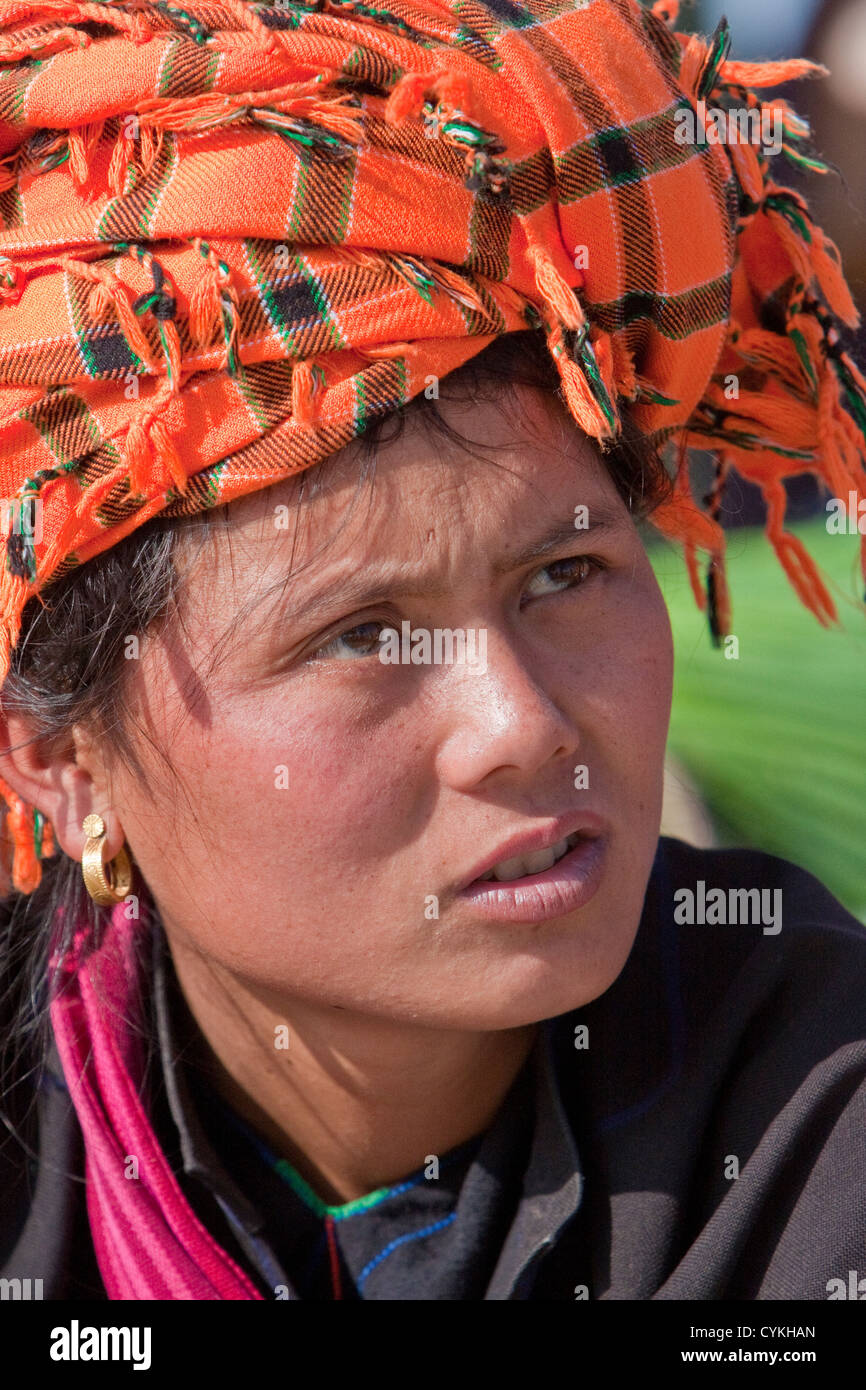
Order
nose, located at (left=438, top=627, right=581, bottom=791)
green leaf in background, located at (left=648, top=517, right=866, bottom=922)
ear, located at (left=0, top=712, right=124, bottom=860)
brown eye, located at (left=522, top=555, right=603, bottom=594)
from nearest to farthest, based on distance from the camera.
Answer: nose, located at (left=438, top=627, right=581, bottom=791) < brown eye, located at (left=522, top=555, right=603, bottom=594) < ear, located at (left=0, top=712, right=124, bottom=860) < green leaf in background, located at (left=648, top=517, right=866, bottom=922)

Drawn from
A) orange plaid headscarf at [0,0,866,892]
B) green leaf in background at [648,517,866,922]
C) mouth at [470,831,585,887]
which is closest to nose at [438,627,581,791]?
mouth at [470,831,585,887]

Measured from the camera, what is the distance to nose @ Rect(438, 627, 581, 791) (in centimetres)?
137

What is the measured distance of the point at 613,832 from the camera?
153 cm

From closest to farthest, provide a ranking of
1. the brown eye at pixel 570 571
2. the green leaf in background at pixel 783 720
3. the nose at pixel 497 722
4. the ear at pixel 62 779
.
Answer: the nose at pixel 497 722
the brown eye at pixel 570 571
the ear at pixel 62 779
the green leaf in background at pixel 783 720

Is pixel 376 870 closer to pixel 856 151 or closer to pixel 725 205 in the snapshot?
pixel 725 205

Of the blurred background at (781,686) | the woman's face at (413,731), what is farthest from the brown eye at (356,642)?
the blurred background at (781,686)

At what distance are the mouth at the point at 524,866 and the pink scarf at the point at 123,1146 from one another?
2.13 ft

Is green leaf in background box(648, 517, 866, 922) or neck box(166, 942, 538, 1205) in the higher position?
green leaf in background box(648, 517, 866, 922)

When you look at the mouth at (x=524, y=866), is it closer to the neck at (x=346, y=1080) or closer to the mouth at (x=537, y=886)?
the mouth at (x=537, y=886)

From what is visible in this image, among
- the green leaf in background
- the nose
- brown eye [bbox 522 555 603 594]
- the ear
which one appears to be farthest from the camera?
the green leaf in background

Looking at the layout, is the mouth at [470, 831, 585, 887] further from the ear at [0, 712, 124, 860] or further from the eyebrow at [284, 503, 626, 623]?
the ear at [0, 712, 124, 860]

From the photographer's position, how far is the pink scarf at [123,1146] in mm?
1687

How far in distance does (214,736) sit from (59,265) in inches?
20.9
